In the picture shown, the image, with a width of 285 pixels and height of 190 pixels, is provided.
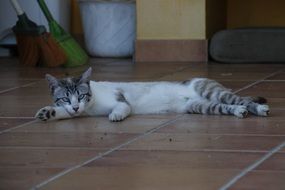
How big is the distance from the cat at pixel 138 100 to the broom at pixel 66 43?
2.00m

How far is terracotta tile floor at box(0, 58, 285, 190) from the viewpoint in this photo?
220 centimetres

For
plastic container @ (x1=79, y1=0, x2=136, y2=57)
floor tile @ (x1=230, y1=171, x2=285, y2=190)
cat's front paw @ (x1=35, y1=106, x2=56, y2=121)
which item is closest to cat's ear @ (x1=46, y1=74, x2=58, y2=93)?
cat's front paw @ (x1=35, y1=106, x2=56, y2=121)

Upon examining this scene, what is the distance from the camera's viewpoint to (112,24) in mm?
6008

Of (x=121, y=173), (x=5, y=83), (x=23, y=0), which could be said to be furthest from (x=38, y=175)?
(x=23, y=0)

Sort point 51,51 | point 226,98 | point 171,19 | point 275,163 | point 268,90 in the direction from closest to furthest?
point 275,163
point 226,98
point 268,90
point 51,51
point 171,19

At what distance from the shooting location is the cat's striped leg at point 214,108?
10.7ft

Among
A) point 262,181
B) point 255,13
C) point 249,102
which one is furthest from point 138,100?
point 255,13

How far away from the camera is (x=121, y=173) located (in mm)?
2291

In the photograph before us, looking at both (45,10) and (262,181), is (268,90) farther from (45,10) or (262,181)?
(45,10)

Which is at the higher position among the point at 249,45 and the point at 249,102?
the point at 249,102

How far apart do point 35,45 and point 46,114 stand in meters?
2.29

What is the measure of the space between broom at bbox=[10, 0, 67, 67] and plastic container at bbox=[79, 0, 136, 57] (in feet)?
1.81

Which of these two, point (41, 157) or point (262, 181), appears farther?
point (41, 157)

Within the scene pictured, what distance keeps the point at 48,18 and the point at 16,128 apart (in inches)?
100
